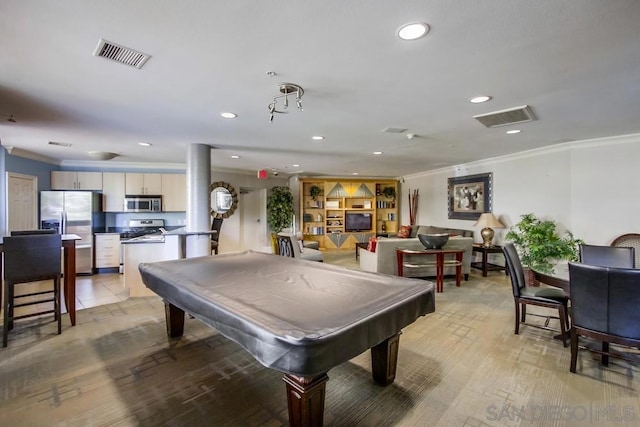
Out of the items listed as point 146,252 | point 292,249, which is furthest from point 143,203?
point 292,249

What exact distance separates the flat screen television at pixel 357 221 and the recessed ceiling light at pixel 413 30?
7.82m

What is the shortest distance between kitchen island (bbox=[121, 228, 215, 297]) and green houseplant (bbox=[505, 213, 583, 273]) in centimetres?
521

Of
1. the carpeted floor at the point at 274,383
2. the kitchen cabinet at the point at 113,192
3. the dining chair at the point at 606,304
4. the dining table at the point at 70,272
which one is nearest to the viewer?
the carpeted floor at the point at 274,383

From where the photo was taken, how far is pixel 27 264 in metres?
2.88

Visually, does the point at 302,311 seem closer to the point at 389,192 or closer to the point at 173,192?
the point at 173,192

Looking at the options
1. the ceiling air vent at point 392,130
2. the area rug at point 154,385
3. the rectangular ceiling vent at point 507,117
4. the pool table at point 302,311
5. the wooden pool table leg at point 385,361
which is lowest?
the area rug at point 154,385

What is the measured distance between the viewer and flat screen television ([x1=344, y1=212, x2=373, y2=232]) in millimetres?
9500

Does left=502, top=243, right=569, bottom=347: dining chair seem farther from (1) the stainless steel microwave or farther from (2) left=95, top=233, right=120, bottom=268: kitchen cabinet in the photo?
(2) left=95, top=233, right=120, bottom=268: kitchen cabinet

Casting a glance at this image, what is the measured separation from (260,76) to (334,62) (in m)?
0.63

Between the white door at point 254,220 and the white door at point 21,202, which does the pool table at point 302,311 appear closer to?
the white door at point 21,202

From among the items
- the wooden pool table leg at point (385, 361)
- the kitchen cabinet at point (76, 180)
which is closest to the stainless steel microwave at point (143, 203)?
the kitchen cabinet at point (76, 180)

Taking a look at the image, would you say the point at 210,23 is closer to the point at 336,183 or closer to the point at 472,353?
the point at 472,353

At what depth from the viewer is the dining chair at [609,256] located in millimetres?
2910

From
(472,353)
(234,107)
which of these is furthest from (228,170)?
(472,353)
